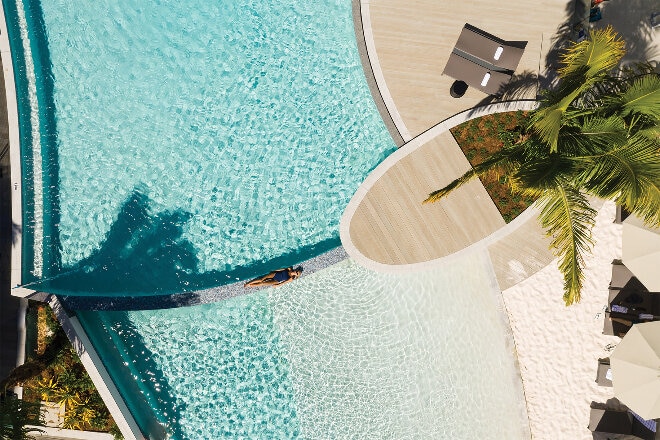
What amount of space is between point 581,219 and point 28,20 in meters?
18.5

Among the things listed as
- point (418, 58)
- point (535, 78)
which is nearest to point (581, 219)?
point (535, 78)

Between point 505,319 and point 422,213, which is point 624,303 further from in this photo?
point 422,213

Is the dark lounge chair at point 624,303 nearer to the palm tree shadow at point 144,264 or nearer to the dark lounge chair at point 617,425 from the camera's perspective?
the dark lounge chair at point 617,425

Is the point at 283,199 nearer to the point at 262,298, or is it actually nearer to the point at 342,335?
the point at 262,298

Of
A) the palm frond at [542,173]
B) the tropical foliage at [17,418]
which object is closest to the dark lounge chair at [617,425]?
the palm frond at [542,173]

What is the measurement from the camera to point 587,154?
11.9 meters

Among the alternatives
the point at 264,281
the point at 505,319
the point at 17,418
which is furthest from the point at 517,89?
the point at 17,418

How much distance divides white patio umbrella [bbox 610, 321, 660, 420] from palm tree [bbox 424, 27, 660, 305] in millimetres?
4933

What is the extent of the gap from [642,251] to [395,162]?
7925mm

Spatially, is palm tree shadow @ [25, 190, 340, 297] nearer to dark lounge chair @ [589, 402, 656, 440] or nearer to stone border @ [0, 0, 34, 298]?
stone border @ [0, 0, 34, 298]

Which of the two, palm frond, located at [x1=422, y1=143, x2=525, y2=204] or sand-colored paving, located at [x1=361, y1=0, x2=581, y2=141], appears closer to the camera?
palm frond, located at [x1=422, y1=143, x2=525, y2=204]

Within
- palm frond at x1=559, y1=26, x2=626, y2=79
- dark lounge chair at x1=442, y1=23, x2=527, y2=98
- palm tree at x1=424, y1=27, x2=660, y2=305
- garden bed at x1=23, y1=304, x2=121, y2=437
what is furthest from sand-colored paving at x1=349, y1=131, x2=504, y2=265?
garden bed at x1=23, y1=304, x2=121, y2=437

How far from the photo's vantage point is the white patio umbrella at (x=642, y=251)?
47.5 ft

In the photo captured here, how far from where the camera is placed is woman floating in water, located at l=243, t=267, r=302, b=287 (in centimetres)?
1587
